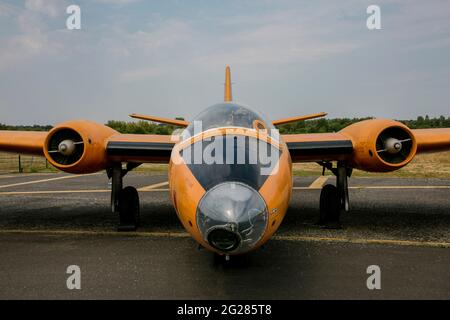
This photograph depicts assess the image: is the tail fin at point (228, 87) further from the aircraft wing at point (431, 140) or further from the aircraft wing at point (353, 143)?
the aircraft wing at point (431, 140)

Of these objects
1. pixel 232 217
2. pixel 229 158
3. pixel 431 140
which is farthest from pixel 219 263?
pixel 431 140

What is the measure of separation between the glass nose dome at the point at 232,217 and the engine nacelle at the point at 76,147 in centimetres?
424

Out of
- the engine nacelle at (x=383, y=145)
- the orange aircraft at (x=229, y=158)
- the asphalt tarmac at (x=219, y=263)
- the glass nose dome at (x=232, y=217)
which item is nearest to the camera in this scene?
the glass nose dome at (x=232, y=217)

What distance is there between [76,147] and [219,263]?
3.93m

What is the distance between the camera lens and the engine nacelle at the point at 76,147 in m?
7.95

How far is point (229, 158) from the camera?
4922mm

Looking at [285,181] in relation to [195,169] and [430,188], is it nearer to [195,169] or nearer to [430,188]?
[195,169]

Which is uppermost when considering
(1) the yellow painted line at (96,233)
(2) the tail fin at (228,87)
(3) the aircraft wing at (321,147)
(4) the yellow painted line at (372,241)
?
(2) the tail fin at (228,87)

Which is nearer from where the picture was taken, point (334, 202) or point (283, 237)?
point (283, 237)

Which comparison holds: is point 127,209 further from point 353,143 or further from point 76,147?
point 353,143

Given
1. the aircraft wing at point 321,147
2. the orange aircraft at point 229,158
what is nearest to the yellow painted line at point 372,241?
the orange aircraft at point 229,158

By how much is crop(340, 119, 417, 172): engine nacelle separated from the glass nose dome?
4178mm

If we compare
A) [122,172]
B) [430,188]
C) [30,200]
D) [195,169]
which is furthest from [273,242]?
[430,188]
